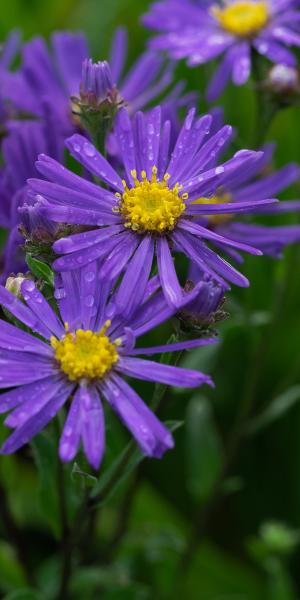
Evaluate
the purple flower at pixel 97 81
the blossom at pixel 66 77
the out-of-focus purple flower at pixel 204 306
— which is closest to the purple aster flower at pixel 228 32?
the blossom at pixel 66 77

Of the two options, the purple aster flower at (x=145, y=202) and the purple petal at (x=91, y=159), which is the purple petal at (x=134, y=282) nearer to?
the purple aster flower at (x=145, y=202)

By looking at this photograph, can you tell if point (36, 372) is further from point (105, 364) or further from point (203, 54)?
point (203, 54)

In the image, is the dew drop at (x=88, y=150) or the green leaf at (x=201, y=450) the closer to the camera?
the dew drop at (x=88, y=150)

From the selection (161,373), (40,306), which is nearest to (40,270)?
(40,306)

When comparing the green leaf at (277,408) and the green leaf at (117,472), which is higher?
the green leaf at (117,472)

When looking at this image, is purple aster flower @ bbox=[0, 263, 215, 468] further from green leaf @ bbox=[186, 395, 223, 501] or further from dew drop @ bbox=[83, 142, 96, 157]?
green leaf @ bbox=[186, 395, 223, 501]

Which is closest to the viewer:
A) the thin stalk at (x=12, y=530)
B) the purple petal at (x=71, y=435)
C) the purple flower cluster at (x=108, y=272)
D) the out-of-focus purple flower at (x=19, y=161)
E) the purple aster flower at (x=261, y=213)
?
the purple petal at (x=71, y=435)

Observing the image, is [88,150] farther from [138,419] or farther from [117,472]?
[117,472]

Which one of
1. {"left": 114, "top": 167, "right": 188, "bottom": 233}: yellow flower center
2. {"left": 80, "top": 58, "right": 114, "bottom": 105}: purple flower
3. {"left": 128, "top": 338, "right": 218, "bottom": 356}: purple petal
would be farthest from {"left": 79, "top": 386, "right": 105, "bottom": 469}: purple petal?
{"left": 80, "top": 58, "right": 114, "bottom": 105}: purple flower
